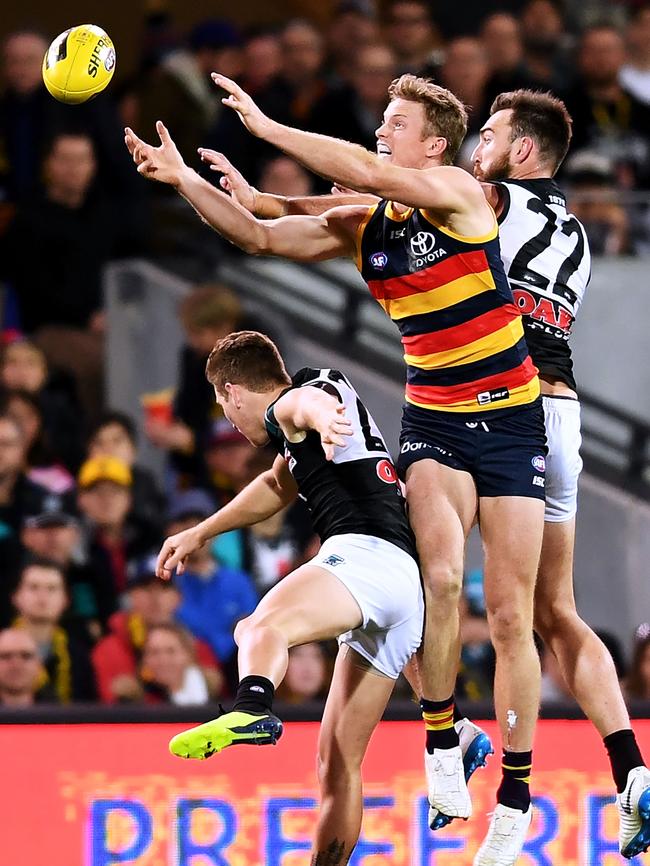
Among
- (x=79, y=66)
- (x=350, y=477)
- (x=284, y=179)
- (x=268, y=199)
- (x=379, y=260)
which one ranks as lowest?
(x=350, y=477)

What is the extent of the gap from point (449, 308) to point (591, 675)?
1.47m

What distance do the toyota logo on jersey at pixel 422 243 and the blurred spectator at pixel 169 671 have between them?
3.14m

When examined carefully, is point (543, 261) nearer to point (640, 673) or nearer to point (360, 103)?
point (640, 673)

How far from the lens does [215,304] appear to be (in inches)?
410

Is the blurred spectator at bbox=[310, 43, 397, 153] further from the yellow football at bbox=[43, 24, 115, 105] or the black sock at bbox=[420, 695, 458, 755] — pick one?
the black sock at bbox=[420, 695, 458, 755]

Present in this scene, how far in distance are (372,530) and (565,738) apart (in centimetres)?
165

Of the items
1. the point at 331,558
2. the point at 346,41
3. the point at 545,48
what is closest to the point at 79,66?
the point at 331,558

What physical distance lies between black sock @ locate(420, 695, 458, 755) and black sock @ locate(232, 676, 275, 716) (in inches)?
31.3

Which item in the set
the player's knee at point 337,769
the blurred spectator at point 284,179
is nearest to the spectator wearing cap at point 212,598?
the blurred spectator at point 284,179

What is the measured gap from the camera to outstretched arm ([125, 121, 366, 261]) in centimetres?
616

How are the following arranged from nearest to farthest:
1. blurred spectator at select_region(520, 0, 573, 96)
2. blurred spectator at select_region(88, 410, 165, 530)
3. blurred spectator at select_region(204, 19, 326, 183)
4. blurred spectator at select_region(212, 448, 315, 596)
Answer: blurred spectator at select_region(212, 448, 315, 596) < blurred spectator at select_region(88, 410, 165, 530) < blurred spectator at select_region(204, 19, 326, 183) < blurred spectator at select_region(520, 0, 573, 96)

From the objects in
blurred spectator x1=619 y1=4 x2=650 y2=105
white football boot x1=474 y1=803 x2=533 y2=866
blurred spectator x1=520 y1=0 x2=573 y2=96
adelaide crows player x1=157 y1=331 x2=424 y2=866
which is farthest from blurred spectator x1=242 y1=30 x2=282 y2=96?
white football boot x1=474 y1=803 x2=533 y2=866

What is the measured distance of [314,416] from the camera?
5949 mm

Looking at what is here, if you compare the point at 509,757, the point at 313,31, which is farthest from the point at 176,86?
the point at 509,757
